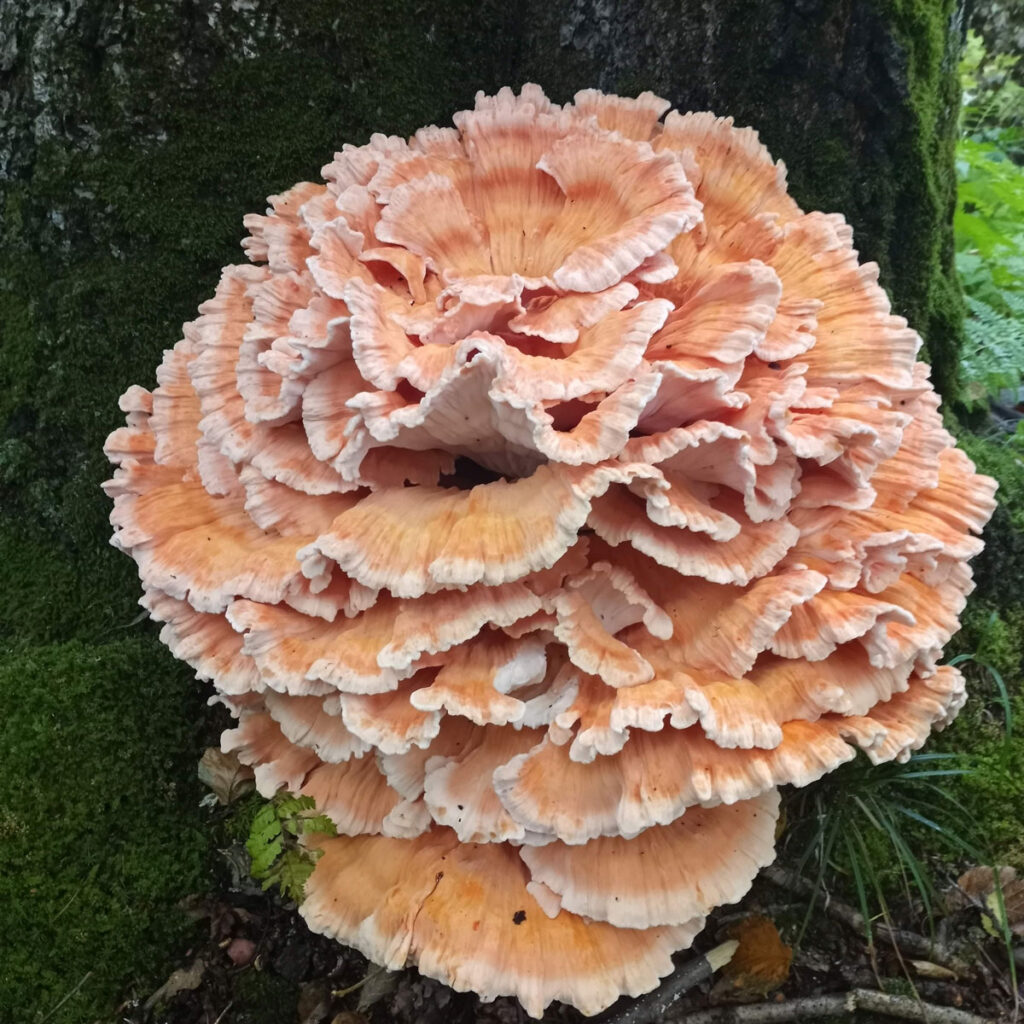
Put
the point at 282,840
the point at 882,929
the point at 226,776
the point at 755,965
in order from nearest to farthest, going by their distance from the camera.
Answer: the point at 282,840
the point at 755,965
the point at 882,929
the point at 226,776

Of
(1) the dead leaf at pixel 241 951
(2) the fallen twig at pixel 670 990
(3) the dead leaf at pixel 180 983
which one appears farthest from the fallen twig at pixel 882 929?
(3) the dead leaf at pixel 180 983

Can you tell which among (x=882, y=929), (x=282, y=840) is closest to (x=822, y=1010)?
(x=882, y=929)

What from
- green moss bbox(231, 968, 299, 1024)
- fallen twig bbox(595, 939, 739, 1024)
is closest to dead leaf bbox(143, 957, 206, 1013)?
green moss bbox(231, 968, 299, 1024)

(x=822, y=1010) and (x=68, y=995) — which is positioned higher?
(x=822, y=1010)

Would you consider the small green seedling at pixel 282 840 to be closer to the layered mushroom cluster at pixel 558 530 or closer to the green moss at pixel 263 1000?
the layered mushroom cluster at pixel 558 530

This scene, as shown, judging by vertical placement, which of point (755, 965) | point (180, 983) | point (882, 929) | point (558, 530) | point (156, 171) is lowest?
point (180, 983)

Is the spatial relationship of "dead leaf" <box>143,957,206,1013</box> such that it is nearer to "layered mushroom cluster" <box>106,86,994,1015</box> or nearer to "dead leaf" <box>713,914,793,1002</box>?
"layered mushroom cluster" <box>106,86,994,1015</box>

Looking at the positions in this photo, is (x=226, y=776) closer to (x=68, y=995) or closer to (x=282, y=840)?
(x=282, y=840)
